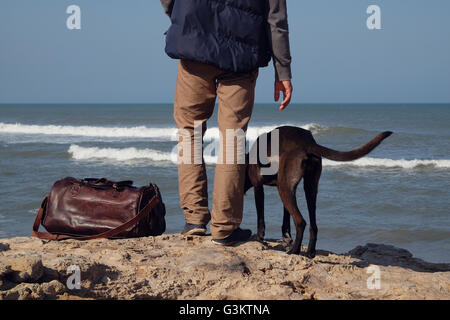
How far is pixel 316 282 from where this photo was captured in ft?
9.96

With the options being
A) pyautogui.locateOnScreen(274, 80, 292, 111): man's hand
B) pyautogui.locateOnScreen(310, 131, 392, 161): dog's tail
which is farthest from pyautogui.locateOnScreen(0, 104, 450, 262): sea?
pyautogui.locateOnScreen(274, 80, 292, 111): man's hand

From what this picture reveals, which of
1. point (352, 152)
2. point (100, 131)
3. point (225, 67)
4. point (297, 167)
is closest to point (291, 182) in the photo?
point (297, 167)

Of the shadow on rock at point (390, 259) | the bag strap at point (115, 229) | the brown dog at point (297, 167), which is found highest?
the brown dog at point (297, 167)

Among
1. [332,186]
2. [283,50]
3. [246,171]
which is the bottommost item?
[332,186]

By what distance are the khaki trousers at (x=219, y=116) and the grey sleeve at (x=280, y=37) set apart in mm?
188

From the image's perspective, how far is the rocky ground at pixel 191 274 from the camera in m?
2.61

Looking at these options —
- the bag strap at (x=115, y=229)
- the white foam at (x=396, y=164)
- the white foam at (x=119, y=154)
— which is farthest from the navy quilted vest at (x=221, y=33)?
the white foam at (x=119, y=154)

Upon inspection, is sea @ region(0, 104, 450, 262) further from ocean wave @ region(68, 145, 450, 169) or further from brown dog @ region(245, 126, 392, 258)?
brown dog @ region(245, 126, 392, 258)

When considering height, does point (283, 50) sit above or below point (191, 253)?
above

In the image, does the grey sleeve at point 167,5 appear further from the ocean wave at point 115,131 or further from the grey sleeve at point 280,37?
the ocean wave at point 115,131
